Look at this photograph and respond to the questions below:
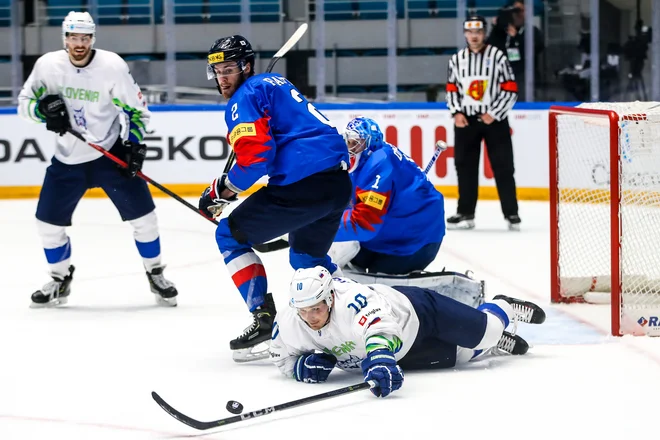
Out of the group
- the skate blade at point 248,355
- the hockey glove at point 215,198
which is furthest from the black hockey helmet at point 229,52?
the skate blade at point 248,355

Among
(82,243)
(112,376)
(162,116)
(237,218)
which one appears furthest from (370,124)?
(162,116)

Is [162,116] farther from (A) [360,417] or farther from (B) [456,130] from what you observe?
(A) [360,417]

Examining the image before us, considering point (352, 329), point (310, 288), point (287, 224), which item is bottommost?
point (352, 329)

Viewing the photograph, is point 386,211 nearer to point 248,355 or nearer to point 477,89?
point 248,355

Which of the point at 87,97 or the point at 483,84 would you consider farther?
the point at 483,84

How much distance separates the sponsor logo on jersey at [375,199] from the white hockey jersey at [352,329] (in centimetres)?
71

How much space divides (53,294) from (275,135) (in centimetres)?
168

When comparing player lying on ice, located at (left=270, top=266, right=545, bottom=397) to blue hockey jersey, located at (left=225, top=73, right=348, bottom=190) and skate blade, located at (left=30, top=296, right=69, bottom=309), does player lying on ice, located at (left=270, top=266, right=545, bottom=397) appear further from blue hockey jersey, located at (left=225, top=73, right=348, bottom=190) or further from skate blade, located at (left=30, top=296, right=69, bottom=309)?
skate blade, located at (left=30, top=296, right=69, bottom=309)

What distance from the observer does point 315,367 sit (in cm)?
330

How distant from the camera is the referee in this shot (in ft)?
23.0

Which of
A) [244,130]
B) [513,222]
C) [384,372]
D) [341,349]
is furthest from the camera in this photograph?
[513,222]

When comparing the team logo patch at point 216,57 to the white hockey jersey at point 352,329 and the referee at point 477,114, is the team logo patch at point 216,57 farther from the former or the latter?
the referee at point 477,114

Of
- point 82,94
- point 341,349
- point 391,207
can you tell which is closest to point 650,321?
point 391,207

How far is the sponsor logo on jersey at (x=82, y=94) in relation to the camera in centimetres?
471
